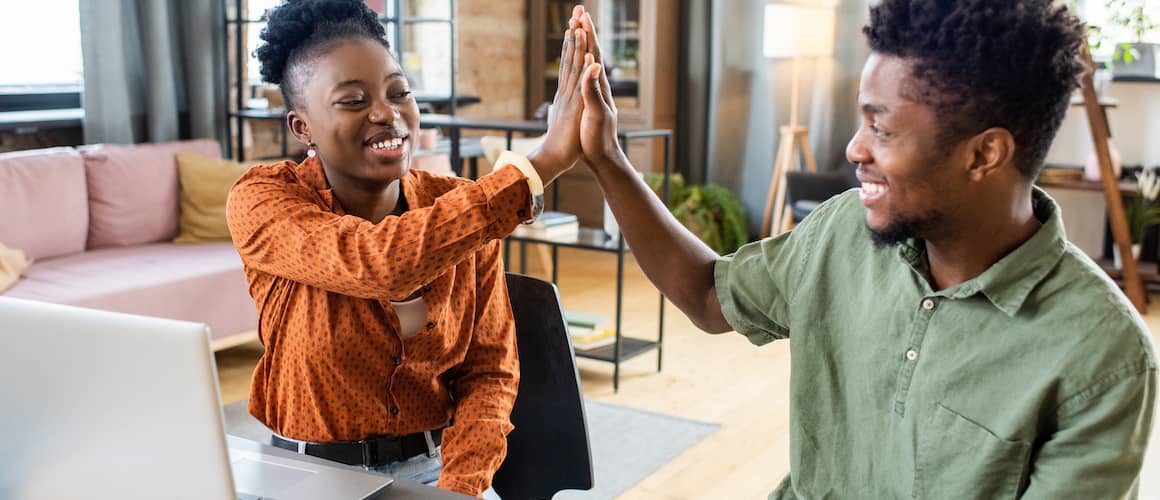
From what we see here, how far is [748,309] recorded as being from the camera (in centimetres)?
135

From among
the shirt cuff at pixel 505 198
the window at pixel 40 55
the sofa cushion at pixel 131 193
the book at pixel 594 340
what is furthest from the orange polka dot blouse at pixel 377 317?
the window at pixel 40 55

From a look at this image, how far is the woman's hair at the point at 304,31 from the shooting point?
1.48m

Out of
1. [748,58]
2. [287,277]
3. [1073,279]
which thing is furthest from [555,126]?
[748,58]

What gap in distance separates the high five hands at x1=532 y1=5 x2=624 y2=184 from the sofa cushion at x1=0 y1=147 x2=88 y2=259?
8.80 ft

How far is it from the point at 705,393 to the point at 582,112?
234 centimetres

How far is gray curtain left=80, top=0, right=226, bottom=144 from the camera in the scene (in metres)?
4.18

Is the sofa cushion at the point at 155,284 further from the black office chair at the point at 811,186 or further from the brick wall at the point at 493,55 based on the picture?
the black office chair at the point at 811,186

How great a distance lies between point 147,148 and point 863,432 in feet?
11.4

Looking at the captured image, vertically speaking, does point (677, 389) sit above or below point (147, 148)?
below

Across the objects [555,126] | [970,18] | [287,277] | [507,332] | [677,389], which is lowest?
[677,389]

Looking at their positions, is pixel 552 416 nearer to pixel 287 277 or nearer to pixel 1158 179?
pixel 287 277

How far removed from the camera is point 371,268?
130 cm

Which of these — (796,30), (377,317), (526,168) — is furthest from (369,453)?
(796,30)

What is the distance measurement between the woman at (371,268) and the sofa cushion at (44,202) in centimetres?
238
